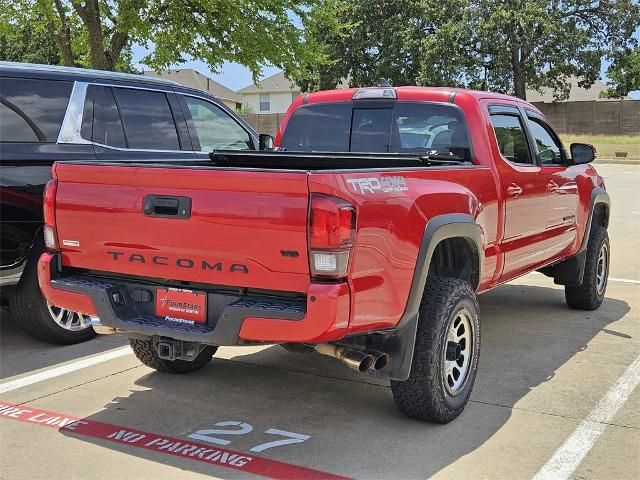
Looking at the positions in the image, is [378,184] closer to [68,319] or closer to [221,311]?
[221,311]

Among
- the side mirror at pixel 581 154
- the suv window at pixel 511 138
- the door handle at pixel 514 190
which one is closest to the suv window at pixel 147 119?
the suv window at pixel 511 138

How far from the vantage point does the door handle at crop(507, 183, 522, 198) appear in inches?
200

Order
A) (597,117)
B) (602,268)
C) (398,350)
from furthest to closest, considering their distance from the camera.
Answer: (597,117) < (602,268) < (398,350)

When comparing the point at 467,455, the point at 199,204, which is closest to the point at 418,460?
the point at 467,455

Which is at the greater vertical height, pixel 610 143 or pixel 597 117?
pixel 597 117

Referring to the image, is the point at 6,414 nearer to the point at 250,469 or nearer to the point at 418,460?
the point at 250,469

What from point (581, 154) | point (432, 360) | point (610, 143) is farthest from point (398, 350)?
point (610, 143)

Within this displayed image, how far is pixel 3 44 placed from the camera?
140 ft

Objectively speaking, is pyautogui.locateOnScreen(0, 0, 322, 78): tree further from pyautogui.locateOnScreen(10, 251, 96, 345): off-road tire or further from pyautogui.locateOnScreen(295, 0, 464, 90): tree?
pyautogui.locateOnScreen(295, 0, 464, 90): tree

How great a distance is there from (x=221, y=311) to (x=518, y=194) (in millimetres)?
2672

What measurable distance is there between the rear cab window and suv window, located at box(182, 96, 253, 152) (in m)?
1.30

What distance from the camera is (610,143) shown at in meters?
39.6

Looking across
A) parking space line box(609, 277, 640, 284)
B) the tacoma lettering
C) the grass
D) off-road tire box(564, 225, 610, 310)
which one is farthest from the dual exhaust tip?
the grass

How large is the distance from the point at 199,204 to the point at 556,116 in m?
44.8
